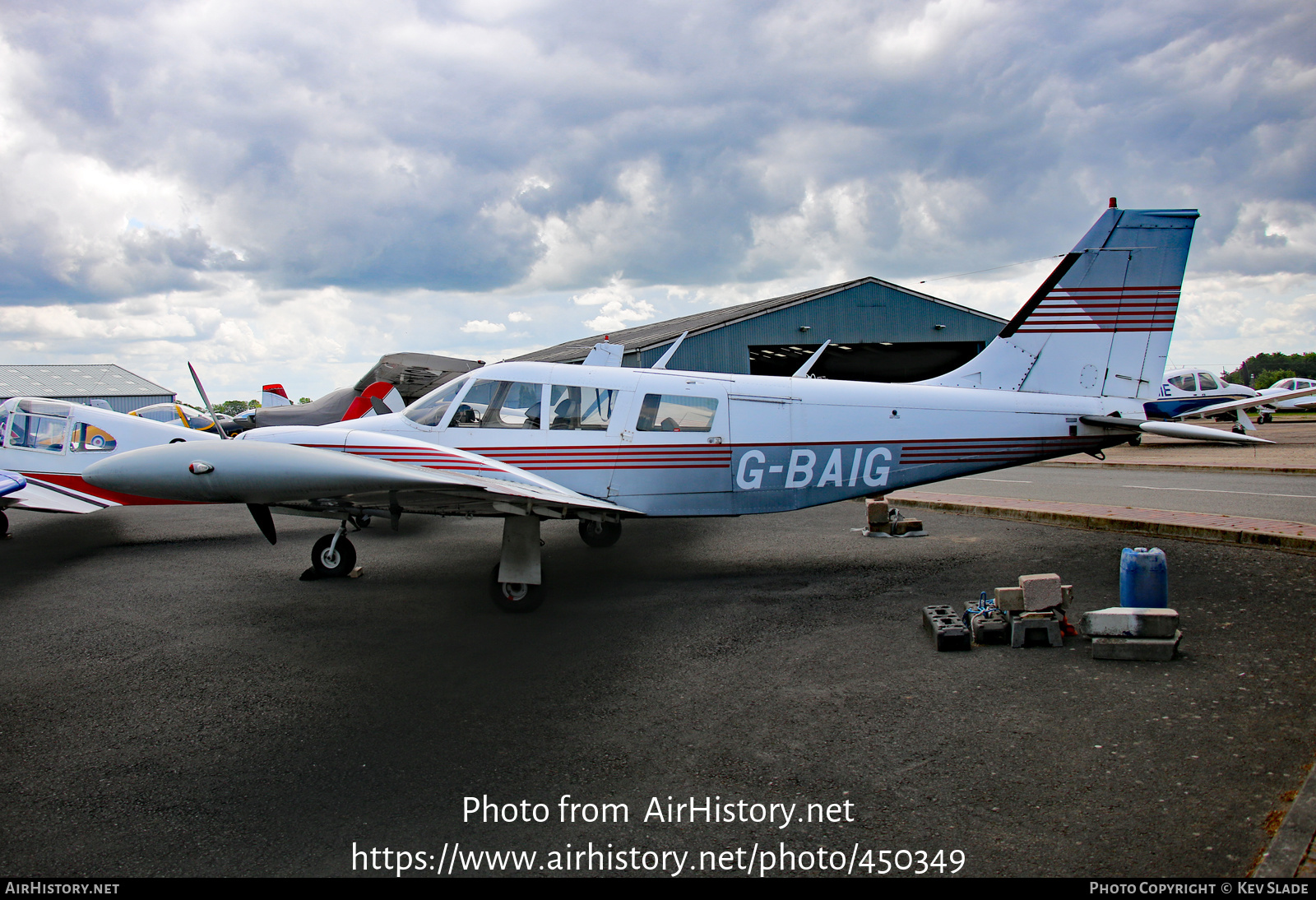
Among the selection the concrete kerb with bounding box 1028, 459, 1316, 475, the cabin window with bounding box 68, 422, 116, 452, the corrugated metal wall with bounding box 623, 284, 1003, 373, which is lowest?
the cabin window with bounding box 68, 422, 116, 452

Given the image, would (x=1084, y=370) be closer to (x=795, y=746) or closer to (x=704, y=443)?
(x=704, y=443)

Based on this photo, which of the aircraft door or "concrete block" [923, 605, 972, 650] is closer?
"concrete block" [923, 605, 972, 650]

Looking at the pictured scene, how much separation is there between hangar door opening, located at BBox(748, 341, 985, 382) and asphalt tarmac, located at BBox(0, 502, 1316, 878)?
2098cm

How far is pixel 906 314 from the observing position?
1033 inches

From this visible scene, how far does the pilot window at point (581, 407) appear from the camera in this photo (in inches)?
300

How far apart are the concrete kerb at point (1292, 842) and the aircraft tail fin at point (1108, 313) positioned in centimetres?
555


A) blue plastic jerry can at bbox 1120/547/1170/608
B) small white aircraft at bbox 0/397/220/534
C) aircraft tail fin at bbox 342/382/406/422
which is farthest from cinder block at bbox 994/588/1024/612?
aircraft tail fin at bbox 342/382/406/422

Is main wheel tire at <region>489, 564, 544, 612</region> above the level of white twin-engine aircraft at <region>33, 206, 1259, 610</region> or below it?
below

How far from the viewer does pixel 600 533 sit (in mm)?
9914

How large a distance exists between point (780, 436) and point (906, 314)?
20826mm

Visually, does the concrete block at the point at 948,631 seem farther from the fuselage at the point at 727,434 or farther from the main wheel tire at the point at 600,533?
the main wheel tire at the point at 600,533

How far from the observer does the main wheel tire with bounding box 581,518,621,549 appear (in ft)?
32.1

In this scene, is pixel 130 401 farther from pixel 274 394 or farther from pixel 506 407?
pixel 506 407

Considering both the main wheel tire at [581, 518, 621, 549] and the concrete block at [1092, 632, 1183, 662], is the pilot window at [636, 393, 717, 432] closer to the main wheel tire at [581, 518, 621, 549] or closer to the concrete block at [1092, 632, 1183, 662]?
the main wheel tire at [581, 518, 621, 549]
